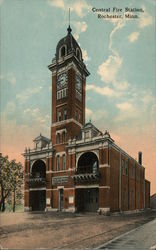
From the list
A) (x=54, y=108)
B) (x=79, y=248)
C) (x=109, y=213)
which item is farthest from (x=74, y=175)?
(x=79, y=248)

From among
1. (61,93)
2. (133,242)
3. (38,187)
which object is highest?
(61,93)

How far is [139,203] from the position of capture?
131ft

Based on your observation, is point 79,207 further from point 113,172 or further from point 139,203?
point 139,203

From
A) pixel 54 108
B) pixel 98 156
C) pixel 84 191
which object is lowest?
pixel 84 191

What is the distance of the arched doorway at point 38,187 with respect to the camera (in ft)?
115

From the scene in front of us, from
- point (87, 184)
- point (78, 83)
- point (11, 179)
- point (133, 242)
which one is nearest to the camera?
point (133, 242)

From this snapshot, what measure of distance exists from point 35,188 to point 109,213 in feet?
36.5

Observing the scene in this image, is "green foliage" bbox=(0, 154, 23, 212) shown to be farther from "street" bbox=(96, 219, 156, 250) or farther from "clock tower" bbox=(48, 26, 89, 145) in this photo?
"street" bbox=(96, 219, 156, 250)

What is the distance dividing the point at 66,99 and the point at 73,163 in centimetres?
757

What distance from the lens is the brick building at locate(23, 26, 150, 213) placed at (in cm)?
2998

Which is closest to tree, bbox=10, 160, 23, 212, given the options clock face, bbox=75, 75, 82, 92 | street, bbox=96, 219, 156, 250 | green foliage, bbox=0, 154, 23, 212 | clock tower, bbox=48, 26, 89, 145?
green foliage, bbox=0, 154, 23, 212

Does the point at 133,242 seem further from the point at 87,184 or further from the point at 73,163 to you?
the point at 73,163

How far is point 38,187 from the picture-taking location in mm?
35125

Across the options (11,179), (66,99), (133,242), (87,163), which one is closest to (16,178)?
(11,179)
